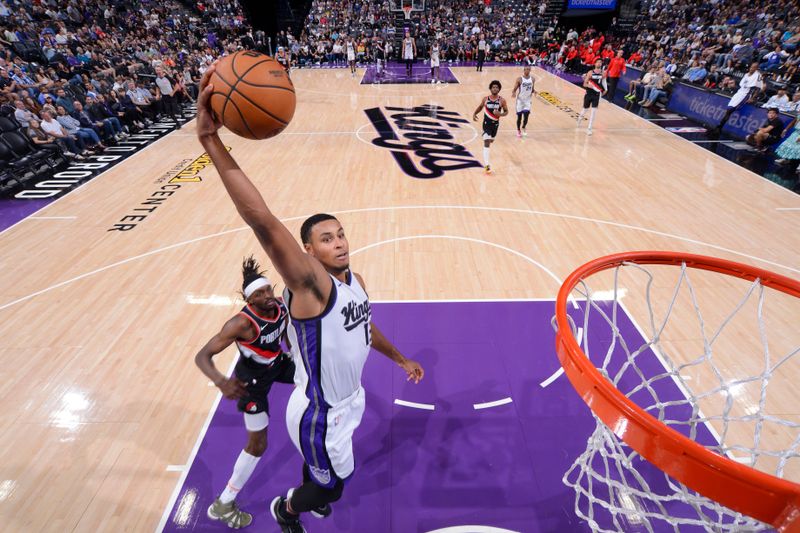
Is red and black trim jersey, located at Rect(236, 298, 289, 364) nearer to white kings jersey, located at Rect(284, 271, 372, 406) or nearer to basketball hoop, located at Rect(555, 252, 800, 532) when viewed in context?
white kings jersey, located at Rect(284, 271, 372, 406)

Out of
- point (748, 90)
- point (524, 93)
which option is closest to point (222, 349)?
point (524, 93)

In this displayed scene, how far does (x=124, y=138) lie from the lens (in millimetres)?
11344

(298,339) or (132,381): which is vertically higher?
(298,339)

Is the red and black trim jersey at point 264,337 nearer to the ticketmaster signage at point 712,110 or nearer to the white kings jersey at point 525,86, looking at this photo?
the white kings jersey at point 525,86

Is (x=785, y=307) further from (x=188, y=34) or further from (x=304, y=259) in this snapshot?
(x=188, y=34)

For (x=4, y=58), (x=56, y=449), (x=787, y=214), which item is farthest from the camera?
(x=4, y=58)

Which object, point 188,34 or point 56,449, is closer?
point 56,449

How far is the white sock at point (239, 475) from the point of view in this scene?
9.77 feet

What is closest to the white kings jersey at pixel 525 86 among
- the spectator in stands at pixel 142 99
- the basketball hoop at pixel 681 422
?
the basketball hoop at pixel 681 422

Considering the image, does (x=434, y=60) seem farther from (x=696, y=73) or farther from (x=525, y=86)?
(x=696, y=73)

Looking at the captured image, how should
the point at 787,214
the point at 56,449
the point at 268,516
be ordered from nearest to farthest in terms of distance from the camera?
the point at 268,516, the point at 56,449, the point at 787,214

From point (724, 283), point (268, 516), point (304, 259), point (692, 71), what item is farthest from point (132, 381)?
point (692, 71)

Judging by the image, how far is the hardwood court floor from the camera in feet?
11.9

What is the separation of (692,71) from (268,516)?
16.2 m
